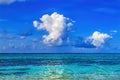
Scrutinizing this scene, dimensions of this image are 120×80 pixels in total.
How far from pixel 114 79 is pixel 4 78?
6686 millimetres

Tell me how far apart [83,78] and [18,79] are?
3854 millimetres

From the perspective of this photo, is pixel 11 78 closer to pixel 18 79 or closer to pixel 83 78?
pixel 18 79

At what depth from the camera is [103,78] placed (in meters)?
22.5

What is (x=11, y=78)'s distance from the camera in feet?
74.6

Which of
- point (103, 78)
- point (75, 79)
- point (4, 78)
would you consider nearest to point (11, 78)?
point (4, 78)

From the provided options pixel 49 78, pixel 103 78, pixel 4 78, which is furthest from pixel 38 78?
pixel 103 78

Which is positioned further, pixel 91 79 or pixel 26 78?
pixel 26 78

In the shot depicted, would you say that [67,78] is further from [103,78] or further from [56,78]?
[103,78]

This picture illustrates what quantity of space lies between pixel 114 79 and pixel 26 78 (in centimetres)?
538

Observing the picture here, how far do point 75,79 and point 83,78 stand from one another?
0.63 metres

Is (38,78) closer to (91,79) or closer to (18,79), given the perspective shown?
(18,79)

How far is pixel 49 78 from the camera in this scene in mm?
22734

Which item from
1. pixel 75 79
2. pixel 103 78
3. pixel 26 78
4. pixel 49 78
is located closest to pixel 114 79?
pixel 103 78

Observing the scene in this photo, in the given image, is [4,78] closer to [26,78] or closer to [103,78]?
[26,78]
